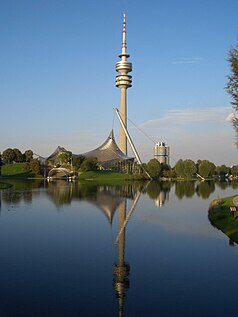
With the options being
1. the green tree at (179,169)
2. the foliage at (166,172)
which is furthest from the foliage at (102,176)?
the green tree at (179,169)

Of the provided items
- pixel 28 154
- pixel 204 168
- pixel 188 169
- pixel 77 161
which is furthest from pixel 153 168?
pixel 28 154

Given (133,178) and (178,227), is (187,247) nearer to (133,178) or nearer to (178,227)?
(178,227)

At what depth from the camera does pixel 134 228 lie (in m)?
17.5

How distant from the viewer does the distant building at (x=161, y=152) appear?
13648cm

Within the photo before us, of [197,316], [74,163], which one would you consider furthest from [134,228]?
[74,163]

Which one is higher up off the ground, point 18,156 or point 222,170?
point 18,156

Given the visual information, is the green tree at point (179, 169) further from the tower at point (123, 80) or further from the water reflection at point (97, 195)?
the water reflection at point (97, 195)

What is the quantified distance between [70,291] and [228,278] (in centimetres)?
419

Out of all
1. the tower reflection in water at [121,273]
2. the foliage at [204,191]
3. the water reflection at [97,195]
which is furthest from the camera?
the foliage at [204,191]

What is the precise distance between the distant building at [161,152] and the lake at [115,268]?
385 feet

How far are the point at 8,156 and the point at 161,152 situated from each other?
64158 millimetres

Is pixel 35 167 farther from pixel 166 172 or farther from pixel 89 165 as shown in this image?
pixel 166 172

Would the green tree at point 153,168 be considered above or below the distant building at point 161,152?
below

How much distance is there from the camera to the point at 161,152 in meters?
137
